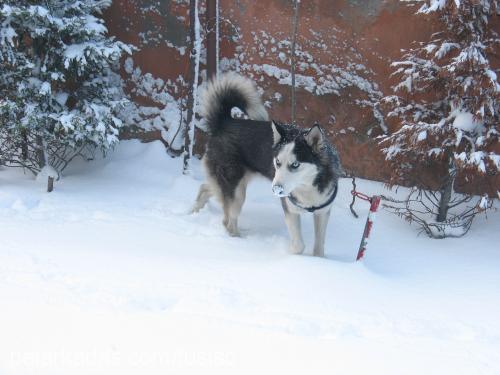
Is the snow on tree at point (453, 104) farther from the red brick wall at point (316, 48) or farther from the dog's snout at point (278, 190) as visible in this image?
the dog's snout at point (278, 190)

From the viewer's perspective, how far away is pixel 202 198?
4543 millimetres

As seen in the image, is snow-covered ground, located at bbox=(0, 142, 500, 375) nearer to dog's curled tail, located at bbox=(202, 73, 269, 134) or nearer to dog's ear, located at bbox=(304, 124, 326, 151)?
dog's ear, located at bbox=(304, 124, 326, 151)

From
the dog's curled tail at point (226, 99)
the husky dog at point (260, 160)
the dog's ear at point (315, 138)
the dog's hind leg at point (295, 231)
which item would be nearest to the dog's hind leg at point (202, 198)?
the husky dog at point (260, 160)

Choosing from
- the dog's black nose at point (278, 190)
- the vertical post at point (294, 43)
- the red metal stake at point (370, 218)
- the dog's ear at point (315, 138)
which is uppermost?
the vertical post at point (294, 43)

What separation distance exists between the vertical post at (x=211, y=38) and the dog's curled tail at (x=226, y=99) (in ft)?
4.71

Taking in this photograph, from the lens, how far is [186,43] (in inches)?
222

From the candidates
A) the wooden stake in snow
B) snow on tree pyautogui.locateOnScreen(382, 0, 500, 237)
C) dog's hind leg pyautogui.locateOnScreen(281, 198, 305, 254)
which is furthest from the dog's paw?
the wooden stake in snow

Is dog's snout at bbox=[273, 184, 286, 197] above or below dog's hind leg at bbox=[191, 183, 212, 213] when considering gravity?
above

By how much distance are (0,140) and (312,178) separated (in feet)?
12.5

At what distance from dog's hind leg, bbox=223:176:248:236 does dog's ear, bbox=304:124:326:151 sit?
1025mm

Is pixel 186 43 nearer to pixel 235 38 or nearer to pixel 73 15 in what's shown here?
pixel 235 38

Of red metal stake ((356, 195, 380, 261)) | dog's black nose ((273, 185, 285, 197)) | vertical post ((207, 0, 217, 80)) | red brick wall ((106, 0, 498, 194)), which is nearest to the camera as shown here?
dog's black nose ((273, 185, 285, 197))

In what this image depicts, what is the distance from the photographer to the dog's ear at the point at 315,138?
3139 millimetres

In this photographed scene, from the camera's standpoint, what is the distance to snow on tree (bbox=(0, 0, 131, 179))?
4.47m
